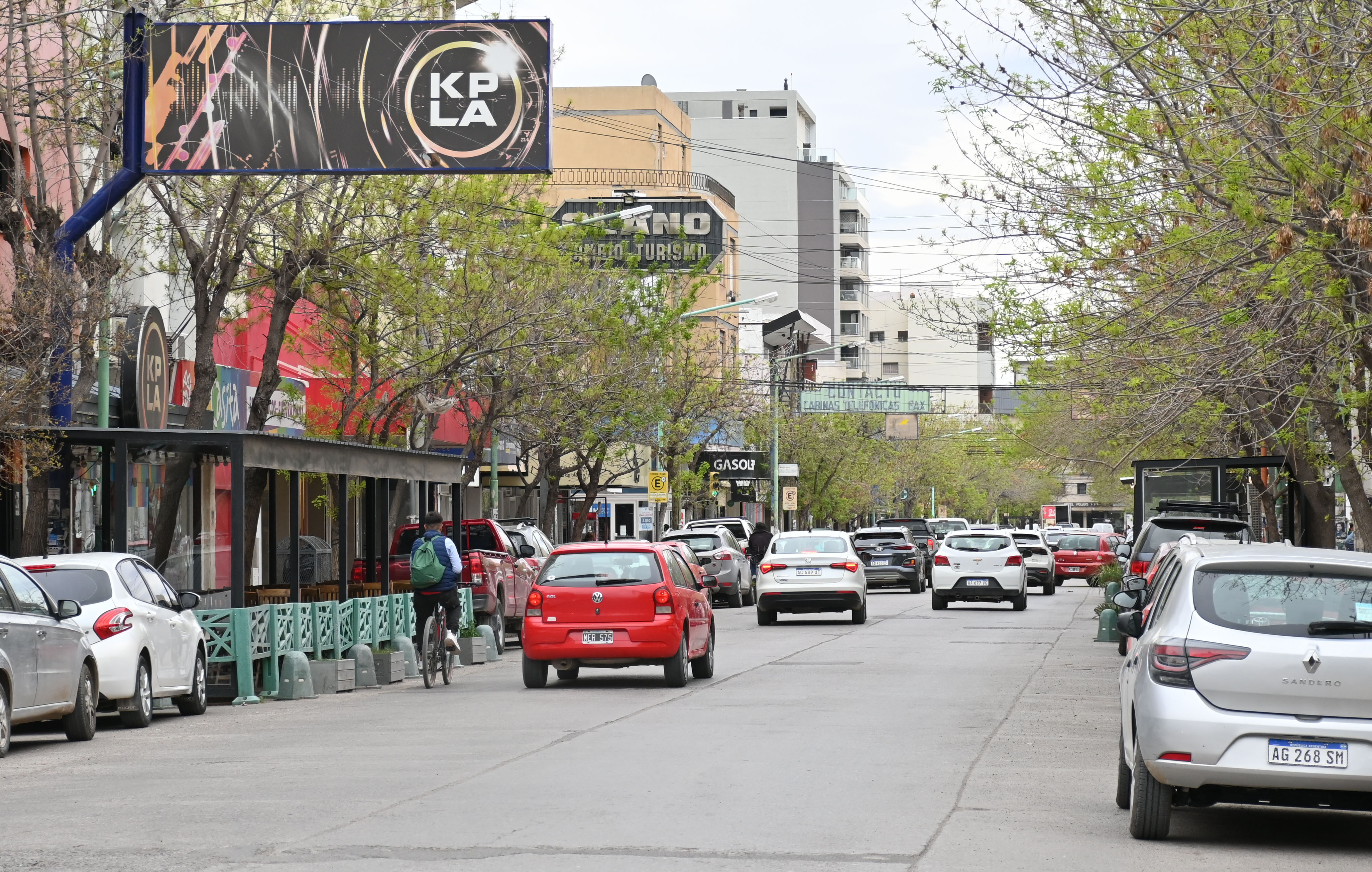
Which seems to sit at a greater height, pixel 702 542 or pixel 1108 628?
pixel 702 542

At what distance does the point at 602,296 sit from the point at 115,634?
73.3ft

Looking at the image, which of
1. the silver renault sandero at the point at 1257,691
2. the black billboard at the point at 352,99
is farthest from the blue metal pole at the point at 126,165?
the silver renault sandero at the point at 1257,691

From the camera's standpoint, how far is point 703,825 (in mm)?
10055

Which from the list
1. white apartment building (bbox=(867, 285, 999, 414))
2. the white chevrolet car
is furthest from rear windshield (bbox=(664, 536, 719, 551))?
white apartment building (bbox=(867, 285, 999, 414))

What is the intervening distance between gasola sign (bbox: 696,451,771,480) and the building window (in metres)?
39.4

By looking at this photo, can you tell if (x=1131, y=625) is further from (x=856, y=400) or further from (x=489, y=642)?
(x=856, y=400)

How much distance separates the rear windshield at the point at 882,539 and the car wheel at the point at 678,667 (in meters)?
30.1

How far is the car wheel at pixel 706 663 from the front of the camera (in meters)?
20.7

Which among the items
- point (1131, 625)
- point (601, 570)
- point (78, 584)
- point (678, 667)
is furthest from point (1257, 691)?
point (78, 584)

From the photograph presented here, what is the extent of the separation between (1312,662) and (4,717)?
9.67m

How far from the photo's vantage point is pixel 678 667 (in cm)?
1969

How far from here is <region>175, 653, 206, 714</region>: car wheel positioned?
18.3m

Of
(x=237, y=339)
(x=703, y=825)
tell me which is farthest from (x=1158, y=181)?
(x=237, y=339)

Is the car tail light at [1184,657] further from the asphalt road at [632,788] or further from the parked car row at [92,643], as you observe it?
the parked car row at [92,643]
